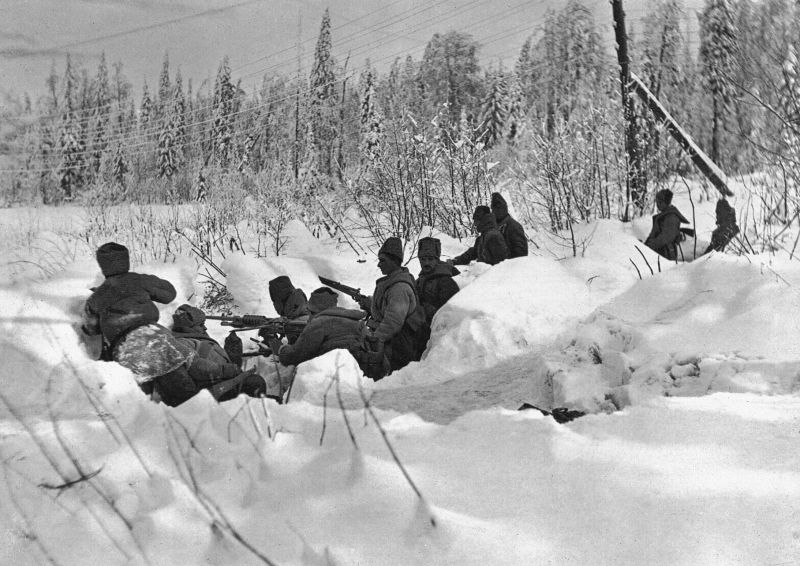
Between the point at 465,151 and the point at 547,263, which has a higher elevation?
the point at 465,151

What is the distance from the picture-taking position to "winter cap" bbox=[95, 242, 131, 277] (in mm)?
4081

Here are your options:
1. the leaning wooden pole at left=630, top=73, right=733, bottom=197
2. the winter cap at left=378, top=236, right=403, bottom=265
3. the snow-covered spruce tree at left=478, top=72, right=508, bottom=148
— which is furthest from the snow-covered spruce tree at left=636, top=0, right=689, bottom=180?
the winter cap at left=378, top=236, right=403, bottom=265

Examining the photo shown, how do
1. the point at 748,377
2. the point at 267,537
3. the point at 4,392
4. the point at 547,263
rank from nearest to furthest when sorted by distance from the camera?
the point at 267,537 < the point at 748,377 < the point at 4,392 < the point at 547,263

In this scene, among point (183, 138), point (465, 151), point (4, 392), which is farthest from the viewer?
point (183, 138)

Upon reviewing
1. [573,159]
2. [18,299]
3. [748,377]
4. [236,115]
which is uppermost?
[236,115]

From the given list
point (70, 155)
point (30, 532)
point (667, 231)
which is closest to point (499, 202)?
point (667, 231)

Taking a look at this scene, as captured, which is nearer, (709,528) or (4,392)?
(709,528)

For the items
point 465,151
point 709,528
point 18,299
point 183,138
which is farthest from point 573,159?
point 183,138

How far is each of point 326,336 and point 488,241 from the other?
3.11 meters

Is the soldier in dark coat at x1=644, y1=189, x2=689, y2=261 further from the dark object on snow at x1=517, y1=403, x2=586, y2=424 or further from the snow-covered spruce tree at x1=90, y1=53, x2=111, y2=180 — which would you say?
the snow-covered spruce tree at x1=90, y1=53, x2=111, y2=180

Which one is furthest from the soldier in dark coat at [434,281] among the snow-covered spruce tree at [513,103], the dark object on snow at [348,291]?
the snow-covered spruce tree at [513,103]

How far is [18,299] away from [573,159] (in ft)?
26.1

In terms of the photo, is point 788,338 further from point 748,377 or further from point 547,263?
point 547,263

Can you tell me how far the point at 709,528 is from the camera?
1518 mm
